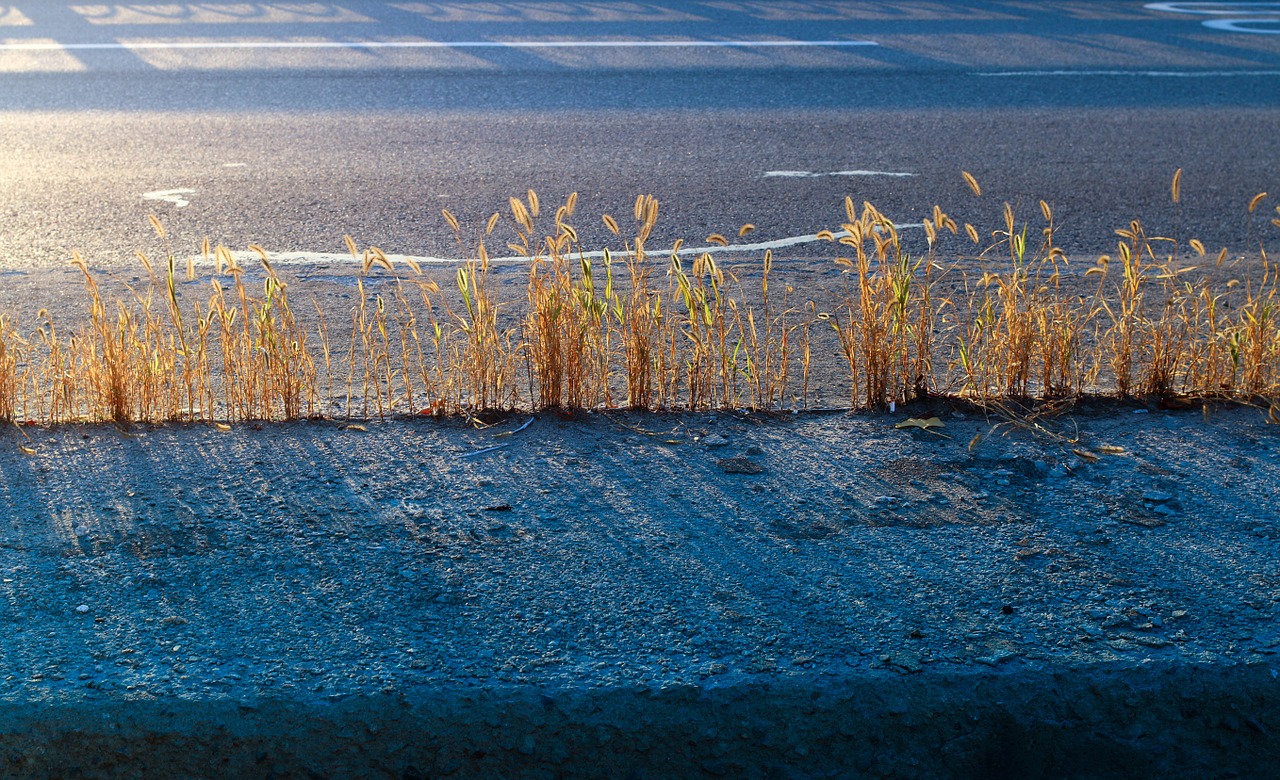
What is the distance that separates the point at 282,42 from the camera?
36.4ft

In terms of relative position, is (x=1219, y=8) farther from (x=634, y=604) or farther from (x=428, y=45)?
(x=634, y=604)

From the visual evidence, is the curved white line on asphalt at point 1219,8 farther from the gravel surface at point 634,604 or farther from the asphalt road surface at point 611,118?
the gravel surface at point 634,604

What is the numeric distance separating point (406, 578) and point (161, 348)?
1370mm

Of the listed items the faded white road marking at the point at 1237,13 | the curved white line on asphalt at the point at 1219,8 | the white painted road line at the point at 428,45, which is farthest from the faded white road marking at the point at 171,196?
the curved white line on asphalt at the point at 1219,8

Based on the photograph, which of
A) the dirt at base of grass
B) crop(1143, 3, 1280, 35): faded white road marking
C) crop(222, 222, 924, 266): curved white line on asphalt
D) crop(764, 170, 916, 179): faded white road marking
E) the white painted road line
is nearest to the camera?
the dirt at base of grass

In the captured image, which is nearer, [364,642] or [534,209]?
[364,642]

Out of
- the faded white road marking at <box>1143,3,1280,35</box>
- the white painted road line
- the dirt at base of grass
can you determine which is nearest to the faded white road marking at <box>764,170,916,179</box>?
the white painted road line

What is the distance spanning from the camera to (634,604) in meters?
2.47

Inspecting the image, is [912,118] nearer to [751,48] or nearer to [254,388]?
[751,48]

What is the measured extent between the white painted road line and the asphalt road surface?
0.05 metres

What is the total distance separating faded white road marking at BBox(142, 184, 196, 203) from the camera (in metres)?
6.15

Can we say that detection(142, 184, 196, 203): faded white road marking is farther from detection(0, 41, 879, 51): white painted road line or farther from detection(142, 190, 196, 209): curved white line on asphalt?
detection(0, 41, 879, 51): white painted road line

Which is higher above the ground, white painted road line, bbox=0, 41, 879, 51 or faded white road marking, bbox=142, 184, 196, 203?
white painted road line, bbox=0, 41, 879, 51

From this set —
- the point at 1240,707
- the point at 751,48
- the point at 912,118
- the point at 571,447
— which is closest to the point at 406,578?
the point at 571,447
